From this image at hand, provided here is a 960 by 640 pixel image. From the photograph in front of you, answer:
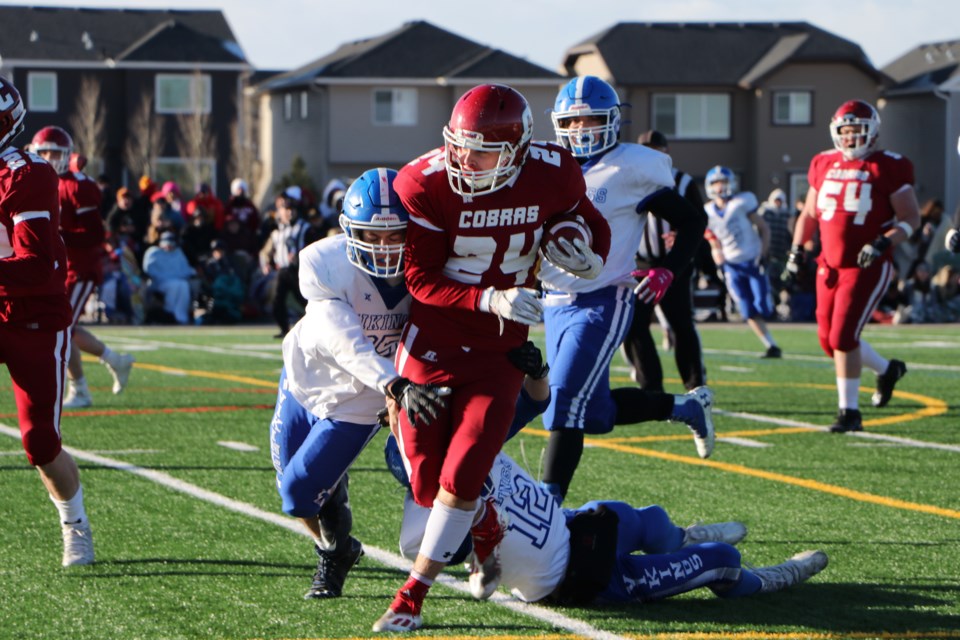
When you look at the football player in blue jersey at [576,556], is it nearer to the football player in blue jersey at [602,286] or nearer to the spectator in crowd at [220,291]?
the football player in blue jersey at [602,286]

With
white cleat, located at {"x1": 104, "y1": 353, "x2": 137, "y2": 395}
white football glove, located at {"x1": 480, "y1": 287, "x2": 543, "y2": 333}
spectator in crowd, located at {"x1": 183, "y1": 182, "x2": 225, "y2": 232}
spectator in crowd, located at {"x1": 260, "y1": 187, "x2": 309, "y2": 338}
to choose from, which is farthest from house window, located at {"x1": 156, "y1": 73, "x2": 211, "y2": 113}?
white football glove, located at {"x1": 480, "y1": 287, "x2": 543, "y2": 333}

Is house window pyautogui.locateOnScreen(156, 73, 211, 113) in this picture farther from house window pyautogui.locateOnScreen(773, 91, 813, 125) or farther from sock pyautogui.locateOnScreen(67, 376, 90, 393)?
sock pyautogui.locateOnScreen(67, 376, 90, 393)

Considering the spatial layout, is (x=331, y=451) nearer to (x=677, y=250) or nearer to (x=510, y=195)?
(x=510, y=195)

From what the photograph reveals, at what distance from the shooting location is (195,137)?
146 ft

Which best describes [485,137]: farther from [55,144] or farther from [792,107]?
[792,107]

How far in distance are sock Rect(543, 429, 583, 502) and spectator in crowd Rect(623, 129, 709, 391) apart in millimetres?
2335

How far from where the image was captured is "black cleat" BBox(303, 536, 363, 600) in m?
5.00

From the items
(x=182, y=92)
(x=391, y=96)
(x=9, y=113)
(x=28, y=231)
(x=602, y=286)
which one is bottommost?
(x=602, y=286)

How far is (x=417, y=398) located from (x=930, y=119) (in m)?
41.6

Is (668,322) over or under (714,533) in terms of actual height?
over

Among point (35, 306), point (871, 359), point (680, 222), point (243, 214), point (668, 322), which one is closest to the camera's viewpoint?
point (35, 306)

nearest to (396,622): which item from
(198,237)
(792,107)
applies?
(198,237)

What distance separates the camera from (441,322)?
4695 mm

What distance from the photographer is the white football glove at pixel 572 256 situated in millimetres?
4602
